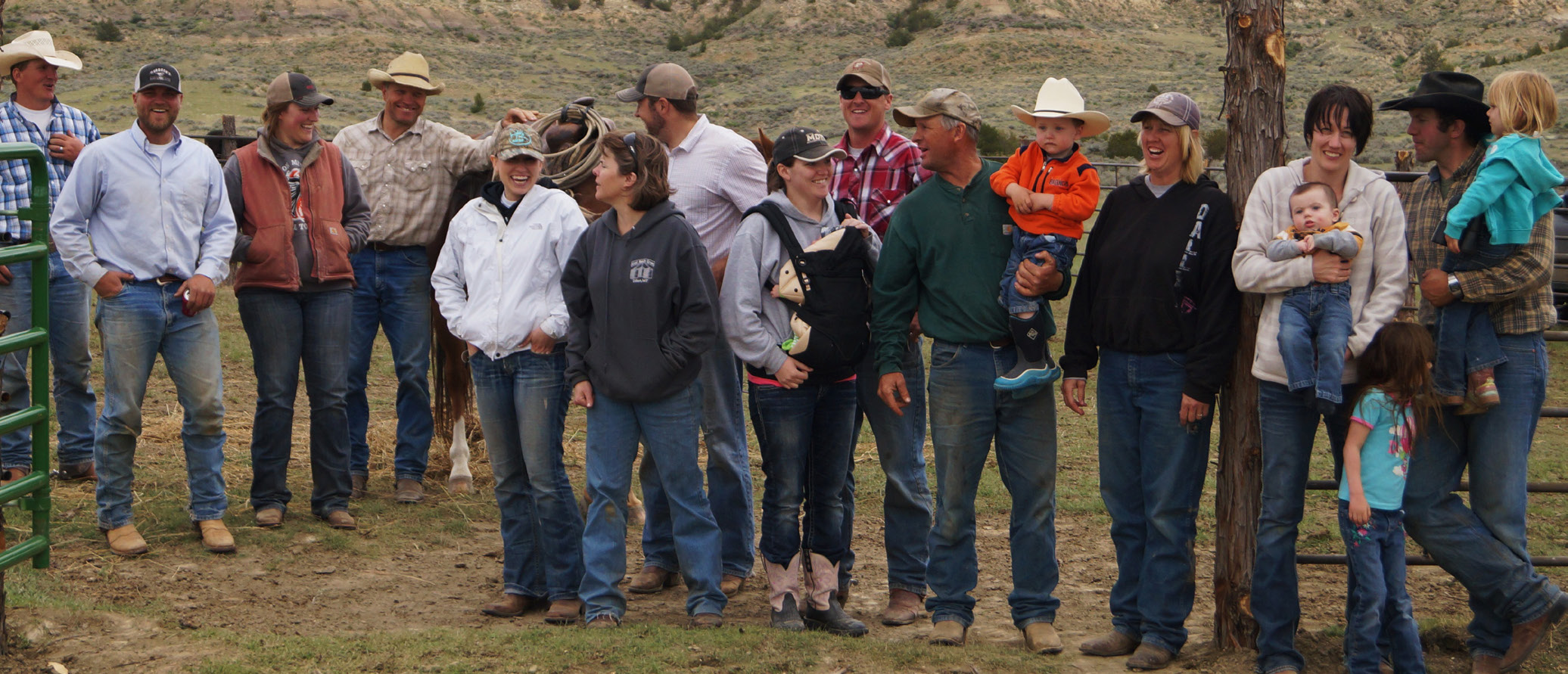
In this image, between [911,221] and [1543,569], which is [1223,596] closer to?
[911,221]

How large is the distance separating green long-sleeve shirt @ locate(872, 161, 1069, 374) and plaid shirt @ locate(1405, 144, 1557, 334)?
1.28 metres

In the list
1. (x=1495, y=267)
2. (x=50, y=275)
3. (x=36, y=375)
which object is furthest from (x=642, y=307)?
(x=50, y=275)

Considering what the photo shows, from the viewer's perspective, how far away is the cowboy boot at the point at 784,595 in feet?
16.3

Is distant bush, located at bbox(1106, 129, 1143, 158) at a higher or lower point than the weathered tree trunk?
higher

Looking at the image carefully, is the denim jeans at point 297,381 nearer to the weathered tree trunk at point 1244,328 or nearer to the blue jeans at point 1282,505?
the weathered tree trunk at point 1244,328

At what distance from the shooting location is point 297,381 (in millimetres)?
6281

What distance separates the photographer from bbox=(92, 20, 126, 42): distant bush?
53.2 m

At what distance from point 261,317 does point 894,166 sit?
3.16m

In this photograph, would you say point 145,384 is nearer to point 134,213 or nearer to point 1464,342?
point 134,213

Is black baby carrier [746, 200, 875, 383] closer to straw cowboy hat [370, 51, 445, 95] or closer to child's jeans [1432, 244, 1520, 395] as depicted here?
child's jeans [1432, 244, 1520, 395]

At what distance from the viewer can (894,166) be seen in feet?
18.4

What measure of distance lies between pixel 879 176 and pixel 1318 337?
208 centimetres

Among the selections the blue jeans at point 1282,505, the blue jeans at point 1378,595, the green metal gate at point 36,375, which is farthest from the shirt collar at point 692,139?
the blue jeans at point 1378,595

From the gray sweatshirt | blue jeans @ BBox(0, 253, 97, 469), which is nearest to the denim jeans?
blue jeans @ BBox(0, 253, 97, 469)
